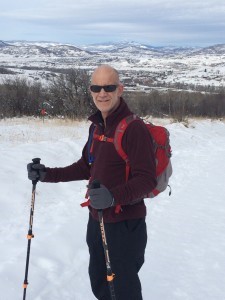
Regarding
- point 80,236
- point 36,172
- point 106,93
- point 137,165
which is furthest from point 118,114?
point 80,236

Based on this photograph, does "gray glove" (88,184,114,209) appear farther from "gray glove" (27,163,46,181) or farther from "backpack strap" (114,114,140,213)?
"gray glove" (27,163,46,181)

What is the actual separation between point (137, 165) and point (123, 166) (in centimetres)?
19

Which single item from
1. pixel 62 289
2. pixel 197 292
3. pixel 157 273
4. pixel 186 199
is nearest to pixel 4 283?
pixel 62 289

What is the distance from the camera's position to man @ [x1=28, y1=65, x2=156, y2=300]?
93.1 inches

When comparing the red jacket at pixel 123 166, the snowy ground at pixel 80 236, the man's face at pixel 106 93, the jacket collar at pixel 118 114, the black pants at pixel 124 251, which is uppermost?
the man's face at pixel 106 93

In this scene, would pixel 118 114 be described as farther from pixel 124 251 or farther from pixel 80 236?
pixel 80 236

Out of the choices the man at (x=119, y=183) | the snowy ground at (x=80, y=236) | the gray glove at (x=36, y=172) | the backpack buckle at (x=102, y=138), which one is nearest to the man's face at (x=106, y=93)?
the man at (x=119, y=183)

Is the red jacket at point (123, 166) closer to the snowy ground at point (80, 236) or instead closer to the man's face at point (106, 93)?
the man's face at point (106, 93)

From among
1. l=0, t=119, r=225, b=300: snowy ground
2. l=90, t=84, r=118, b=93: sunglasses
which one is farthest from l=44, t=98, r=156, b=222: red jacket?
l=0, t=119, r=225, b=300: snowy ground

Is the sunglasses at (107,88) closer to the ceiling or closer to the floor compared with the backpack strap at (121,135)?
closer to the ceiling

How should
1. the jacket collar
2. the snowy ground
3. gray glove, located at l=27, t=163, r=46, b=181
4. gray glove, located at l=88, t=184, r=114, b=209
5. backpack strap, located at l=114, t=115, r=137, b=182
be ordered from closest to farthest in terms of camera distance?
gray glove, located at l=88, t=184, r=114, b=209 < backpack strap, located at l=114, t=115, r=137, b=182 < the jacket collar < gray glove, located at l=27, t=163, r=46, b=181 < the snowy ground

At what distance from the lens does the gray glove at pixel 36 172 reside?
300cm

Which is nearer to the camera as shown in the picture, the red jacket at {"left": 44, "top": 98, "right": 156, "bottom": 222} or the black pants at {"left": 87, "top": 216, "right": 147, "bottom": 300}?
the red jacket at {"left": 44, "top": 98, "right": 156, "bottom": 222}

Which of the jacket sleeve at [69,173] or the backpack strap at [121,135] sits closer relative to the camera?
the backpack strap at [121,135]
